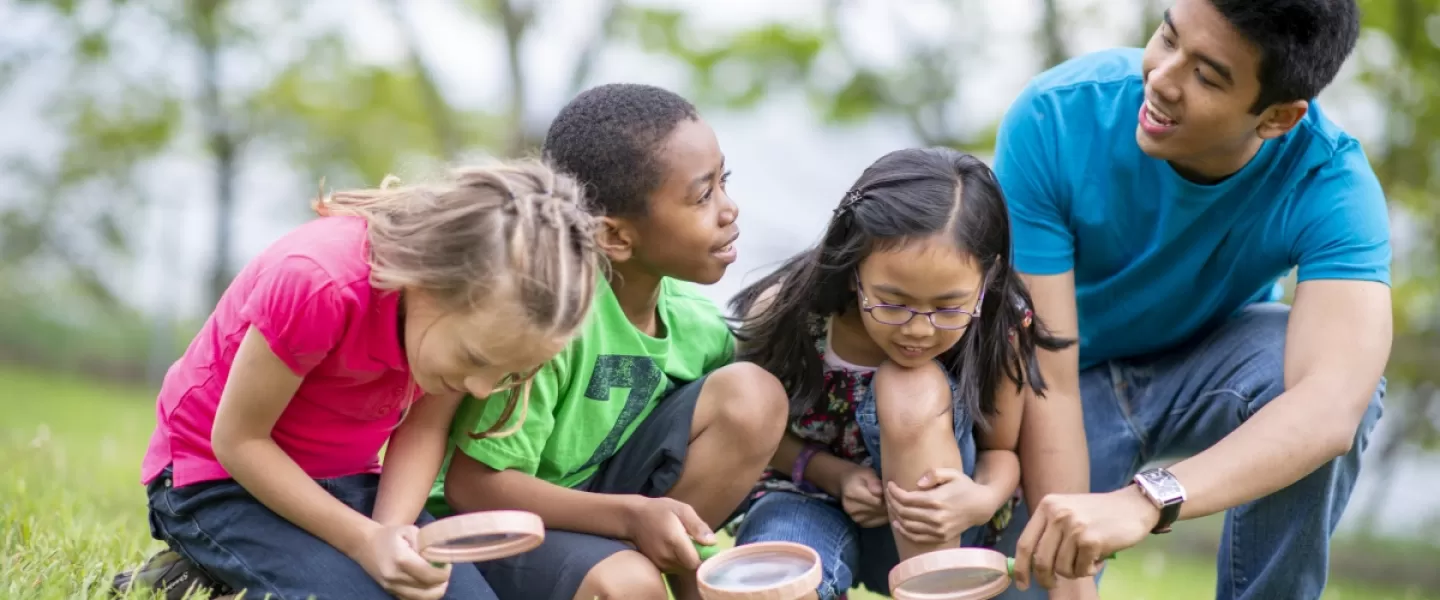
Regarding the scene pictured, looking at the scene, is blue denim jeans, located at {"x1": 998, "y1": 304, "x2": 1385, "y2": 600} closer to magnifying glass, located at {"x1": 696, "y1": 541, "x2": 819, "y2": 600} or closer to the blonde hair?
magnifying glass, located at {"x1": 696, "y1": 541, "x2": 819, "y2": 600}

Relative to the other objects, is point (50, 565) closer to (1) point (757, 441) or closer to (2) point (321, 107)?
(1) point (757, 441)

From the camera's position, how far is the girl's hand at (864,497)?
3.31 m

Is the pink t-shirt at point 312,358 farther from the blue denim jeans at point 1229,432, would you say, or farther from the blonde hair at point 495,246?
the blue denim jeans at point 1229,432

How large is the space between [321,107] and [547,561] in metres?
12.7

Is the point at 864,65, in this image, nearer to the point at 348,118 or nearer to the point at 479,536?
the point at 348,118

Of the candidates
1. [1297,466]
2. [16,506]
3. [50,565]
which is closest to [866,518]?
[1297,466]

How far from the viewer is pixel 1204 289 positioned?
149 inches

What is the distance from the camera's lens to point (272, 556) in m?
2.93

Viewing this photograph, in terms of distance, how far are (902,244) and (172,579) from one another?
1816 mm

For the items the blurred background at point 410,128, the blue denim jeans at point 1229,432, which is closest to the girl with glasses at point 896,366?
the blue denim jeans at point 1229,432

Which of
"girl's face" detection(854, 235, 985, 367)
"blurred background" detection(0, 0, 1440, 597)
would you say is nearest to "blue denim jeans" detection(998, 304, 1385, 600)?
"girl's face" detection(854, 235, 985, 367)

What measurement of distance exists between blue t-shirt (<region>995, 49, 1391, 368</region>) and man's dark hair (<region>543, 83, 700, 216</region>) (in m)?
1.04

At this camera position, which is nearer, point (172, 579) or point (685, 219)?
point (172, 579)

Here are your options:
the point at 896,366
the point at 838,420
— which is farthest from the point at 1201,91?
the point at 838,420
